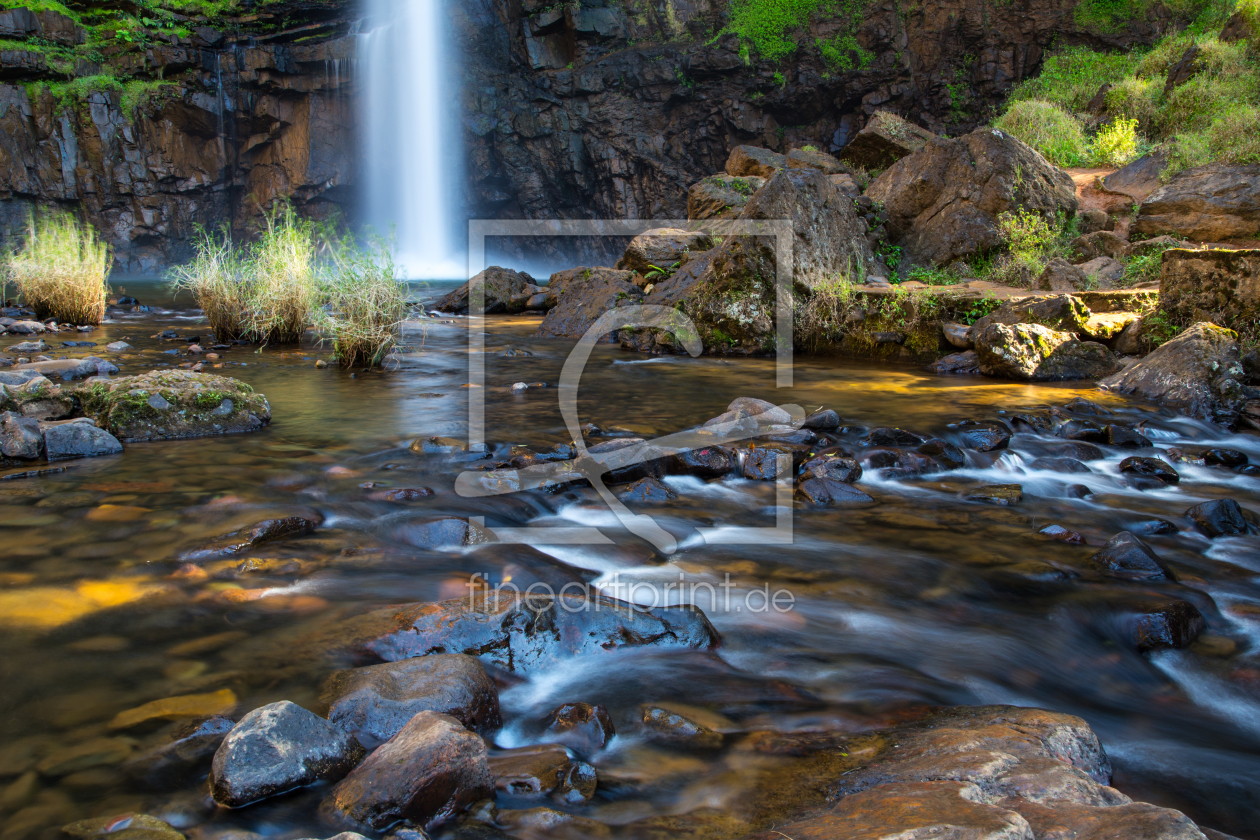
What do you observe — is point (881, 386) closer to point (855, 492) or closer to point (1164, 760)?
point (855, 492)

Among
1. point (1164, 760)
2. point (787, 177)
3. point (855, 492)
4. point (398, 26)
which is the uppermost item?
point (398, 26)

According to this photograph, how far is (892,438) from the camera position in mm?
5570

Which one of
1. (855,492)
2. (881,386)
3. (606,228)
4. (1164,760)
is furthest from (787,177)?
(606,228)

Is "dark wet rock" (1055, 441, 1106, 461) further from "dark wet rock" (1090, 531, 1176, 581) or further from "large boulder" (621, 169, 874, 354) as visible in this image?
"large boulder" (621, 169, 874, 354)

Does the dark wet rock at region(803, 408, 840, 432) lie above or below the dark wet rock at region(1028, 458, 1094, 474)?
above

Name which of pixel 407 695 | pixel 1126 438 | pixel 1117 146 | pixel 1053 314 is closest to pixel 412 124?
pixel 1117 146

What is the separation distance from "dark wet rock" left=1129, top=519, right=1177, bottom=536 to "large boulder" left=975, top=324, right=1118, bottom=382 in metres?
4.55

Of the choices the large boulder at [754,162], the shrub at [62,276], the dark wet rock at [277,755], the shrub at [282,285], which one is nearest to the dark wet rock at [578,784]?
the dark wet rock at [277,755]

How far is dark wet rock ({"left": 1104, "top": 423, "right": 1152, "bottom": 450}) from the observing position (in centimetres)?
570

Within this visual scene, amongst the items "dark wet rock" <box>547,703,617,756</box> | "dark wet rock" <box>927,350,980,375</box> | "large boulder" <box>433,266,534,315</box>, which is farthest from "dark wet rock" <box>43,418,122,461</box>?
"large boulder" <box>433,266,534,315</box>

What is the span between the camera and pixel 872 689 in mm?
2625

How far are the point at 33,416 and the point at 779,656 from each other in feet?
18.0

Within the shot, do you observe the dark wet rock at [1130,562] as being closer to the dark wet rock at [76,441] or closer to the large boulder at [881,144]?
the dark wet rock at [76,441]

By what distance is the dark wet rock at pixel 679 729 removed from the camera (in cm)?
225
